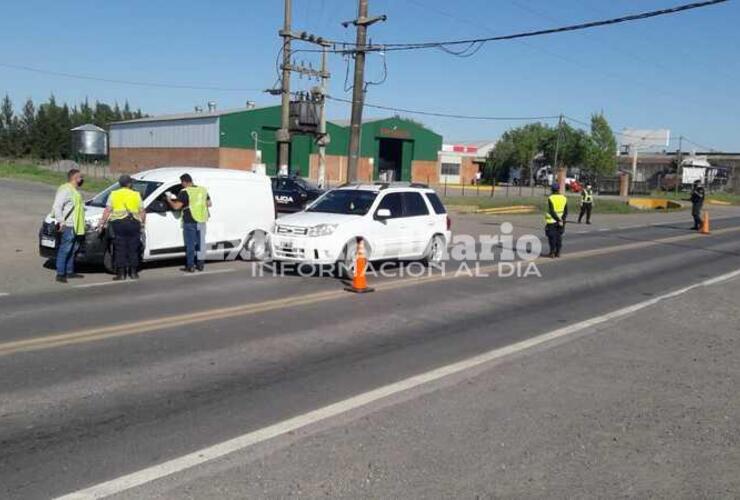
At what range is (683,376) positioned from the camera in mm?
6766

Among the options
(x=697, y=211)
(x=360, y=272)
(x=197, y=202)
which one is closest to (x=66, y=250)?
(x=197, y=202)

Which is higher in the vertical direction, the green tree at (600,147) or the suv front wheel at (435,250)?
the green tree at (600,147)

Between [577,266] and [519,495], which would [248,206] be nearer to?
[577,266]

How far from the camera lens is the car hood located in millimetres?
11930

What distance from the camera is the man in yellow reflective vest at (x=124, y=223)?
11.2m

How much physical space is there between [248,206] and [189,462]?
1013cm

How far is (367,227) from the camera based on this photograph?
40.4 ft

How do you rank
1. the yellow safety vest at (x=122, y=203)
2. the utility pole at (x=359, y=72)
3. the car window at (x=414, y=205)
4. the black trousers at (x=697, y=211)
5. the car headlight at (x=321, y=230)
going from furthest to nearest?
the black trousers at (x=697, y=211) < the utility pole at (x=359, y=72) < the car window at (x=414, y=205) < the car headlight at (x=321, y=230) < the yellow safety vest at (x=122, y=203)

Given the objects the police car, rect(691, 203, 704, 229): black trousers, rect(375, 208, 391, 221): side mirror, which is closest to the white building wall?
the police car

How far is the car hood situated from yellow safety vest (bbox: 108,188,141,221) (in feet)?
8.11

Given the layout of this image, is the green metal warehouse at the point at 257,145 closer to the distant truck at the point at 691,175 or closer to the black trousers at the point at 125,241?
the distant truck at the point at 691,175

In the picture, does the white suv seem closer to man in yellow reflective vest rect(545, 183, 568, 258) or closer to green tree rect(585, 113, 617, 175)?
man in yellow reflective vest rect(545, 183, 568, 258)

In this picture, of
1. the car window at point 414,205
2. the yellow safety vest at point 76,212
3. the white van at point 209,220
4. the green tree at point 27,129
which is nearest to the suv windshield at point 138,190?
the white van at point 209,220

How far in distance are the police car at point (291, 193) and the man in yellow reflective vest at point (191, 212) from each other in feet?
49.7
